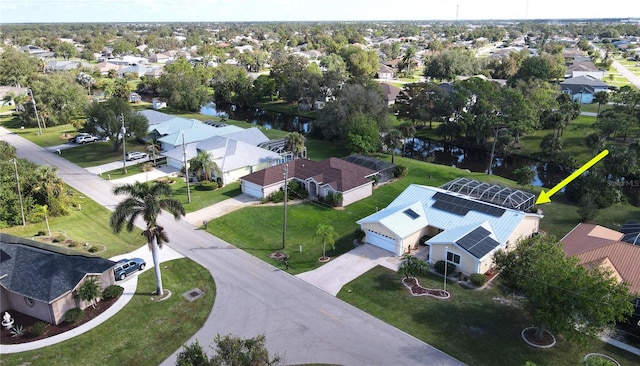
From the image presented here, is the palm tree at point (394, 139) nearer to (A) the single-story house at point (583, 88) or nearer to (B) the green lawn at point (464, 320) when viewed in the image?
(B) the green lawn at point (464, 320)

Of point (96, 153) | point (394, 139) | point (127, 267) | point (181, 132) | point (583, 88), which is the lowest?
point (127, 267)

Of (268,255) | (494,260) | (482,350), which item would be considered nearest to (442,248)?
(494,260)

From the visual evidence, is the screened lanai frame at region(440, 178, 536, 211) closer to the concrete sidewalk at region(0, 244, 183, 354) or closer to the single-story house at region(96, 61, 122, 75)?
the concrete sidewalk at region(0, 244, 183, 354)

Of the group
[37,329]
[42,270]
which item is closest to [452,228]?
[42,270]

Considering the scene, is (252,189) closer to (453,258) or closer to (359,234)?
(359,234)

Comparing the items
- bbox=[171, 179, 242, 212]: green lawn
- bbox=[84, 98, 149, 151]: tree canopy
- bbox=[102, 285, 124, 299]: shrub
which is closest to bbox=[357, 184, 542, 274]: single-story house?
bbox=[171, 179, 242, 212]: green lawn

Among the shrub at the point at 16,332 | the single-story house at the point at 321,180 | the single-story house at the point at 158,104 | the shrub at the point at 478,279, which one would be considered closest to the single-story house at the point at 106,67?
the single-story house at the point at 158,104

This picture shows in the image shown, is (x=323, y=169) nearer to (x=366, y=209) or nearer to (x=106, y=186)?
(x=366, y=209)
